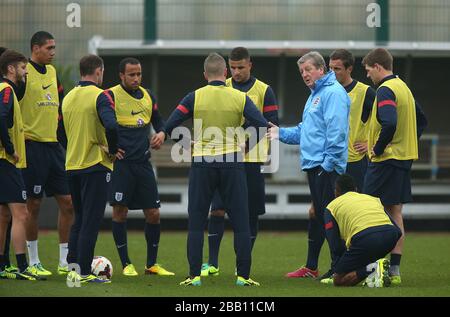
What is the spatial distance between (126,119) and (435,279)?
3655mm


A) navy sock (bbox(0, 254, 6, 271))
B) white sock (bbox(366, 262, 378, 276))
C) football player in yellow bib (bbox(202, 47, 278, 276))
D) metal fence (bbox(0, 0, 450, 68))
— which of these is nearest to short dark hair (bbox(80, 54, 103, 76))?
football player in yellow bib (bbox(202, 47, 278, 276))

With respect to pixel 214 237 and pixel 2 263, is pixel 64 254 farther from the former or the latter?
pixel 214 237

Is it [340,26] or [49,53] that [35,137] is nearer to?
[49,53]

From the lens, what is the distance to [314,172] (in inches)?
426

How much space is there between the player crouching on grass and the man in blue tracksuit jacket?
0.45 m

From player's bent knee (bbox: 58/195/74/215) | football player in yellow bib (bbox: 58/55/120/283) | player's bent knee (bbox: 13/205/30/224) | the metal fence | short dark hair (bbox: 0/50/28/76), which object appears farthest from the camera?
the metal fence

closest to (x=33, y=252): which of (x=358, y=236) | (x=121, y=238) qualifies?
(x=121, y=238)

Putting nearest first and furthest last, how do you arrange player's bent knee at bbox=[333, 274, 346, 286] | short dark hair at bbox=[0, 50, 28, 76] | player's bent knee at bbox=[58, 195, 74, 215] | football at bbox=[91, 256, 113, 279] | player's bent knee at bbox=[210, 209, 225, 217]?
player's bent knee at bbox=[333, 274, 346, 286], football at bbox=[91, 256, 113, 279], short dark hair at bbox=[0, 50, 28, 76], player's bent knee at bbox=[210, 209, 225, 217], player's bent knee at bbox=[58, 195, 74, 215]

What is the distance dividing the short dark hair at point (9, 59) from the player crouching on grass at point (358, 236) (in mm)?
3455

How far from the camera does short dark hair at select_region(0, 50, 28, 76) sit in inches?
425

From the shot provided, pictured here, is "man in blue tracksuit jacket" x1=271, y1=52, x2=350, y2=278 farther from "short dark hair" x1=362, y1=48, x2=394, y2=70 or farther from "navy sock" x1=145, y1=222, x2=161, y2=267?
"navy sock" x1=145, y1=222, x2=161, y2=267

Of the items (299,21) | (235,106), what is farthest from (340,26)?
(235,106)

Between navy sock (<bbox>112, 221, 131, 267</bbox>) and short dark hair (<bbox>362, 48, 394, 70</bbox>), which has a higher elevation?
short dark hair (<bbox>362, 48, 394, 70</bbox>)

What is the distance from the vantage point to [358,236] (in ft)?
32.4
